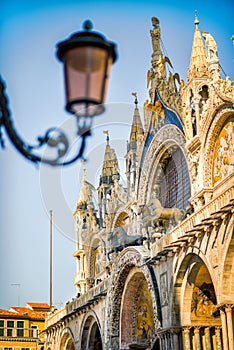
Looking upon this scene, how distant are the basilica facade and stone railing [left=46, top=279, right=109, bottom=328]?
3.0 inches

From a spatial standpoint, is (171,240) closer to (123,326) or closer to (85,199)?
(123,326)

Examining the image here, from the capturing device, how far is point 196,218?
20844 millimetres

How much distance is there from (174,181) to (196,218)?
8238 millimetres

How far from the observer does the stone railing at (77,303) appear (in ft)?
107

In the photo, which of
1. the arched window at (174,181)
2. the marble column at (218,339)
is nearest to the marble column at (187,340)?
the marble column at (218,339)

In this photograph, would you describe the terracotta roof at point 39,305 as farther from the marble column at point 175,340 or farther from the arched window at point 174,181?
the marble column at point 175,340

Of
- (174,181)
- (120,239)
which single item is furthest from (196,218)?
(120,239)

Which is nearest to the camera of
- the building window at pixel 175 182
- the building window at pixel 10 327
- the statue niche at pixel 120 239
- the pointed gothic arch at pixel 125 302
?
the building window at pixel 175 182

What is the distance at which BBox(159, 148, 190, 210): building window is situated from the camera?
27375mm

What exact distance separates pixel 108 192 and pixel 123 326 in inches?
500

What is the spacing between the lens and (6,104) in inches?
194

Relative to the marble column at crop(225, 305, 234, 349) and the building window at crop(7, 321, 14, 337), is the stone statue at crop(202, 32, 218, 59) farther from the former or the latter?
the building window at crop(7, 321, 14, 337)

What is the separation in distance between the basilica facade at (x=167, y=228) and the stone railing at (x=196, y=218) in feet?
0.13

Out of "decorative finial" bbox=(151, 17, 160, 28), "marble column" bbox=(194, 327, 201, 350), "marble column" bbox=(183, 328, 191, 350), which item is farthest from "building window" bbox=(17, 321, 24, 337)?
"marble column" bbox=(194, 327, 201, 350)
